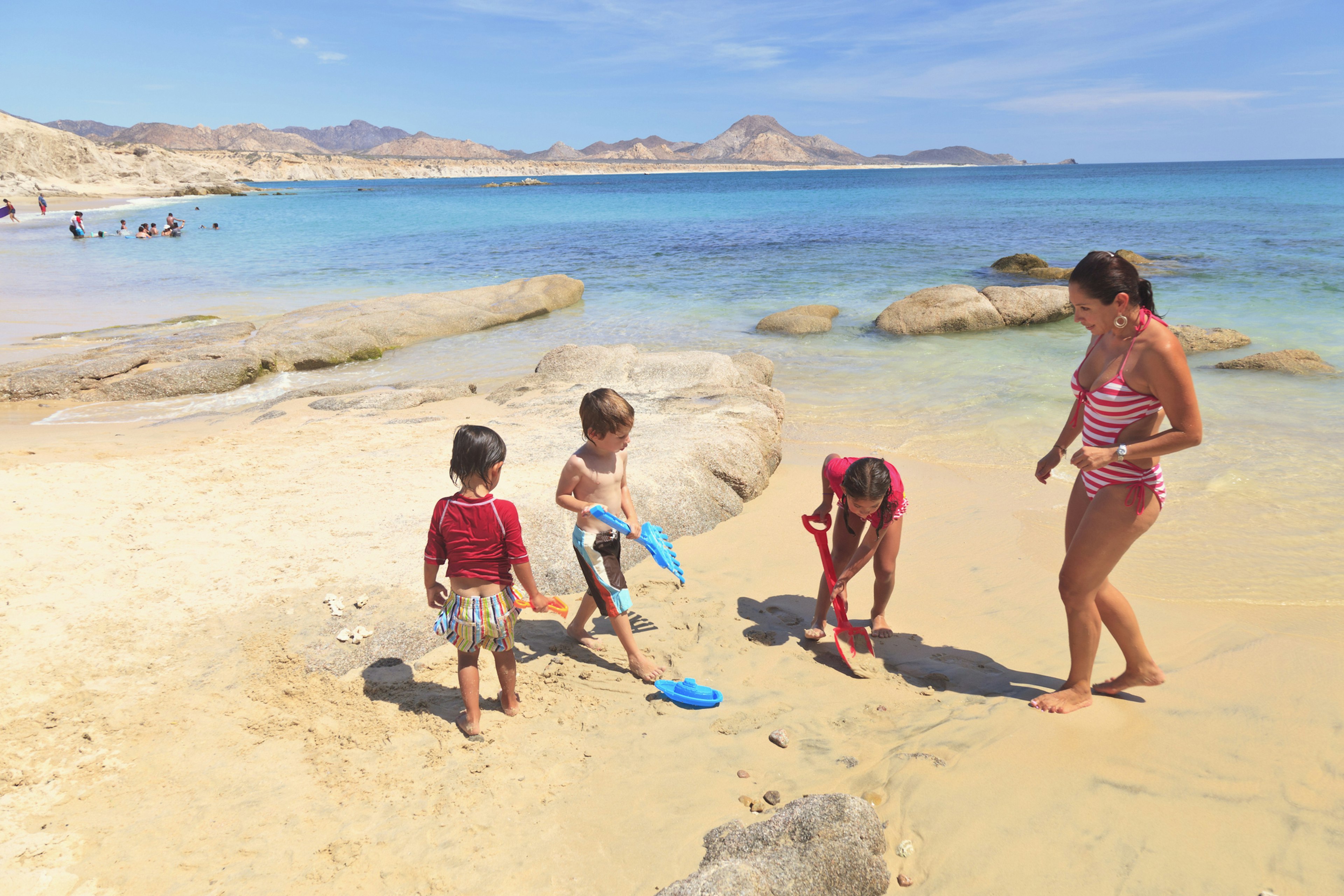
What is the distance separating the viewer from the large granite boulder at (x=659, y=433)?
488 cm

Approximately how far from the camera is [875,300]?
16.6m

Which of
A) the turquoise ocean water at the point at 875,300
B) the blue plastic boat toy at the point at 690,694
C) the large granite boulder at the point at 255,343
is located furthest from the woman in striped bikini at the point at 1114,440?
the large granite boulder at the point at 255,343

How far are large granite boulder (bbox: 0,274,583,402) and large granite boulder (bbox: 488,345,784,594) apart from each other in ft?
14.6

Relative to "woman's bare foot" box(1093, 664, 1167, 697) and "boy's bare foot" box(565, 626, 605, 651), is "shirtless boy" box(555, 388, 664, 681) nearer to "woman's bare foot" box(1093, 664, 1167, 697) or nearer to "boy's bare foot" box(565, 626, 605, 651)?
"boy's bare foot" box(565, 626, 605, 651)

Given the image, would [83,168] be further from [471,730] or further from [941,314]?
[471,730]

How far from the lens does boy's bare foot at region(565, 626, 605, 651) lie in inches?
161

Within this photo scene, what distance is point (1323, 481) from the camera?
6.41 meters

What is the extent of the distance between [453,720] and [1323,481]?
24.5ft

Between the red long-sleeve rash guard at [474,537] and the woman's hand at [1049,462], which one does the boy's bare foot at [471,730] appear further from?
the woman's hand at [1049,462]

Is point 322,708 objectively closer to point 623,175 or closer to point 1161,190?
point 1161,190

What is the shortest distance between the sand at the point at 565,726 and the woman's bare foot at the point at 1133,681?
0.10 m

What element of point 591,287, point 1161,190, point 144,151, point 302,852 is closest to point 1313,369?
point 302,852

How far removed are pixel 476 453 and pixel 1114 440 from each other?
268 cm

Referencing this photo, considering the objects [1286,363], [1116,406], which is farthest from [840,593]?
[1286,363]
